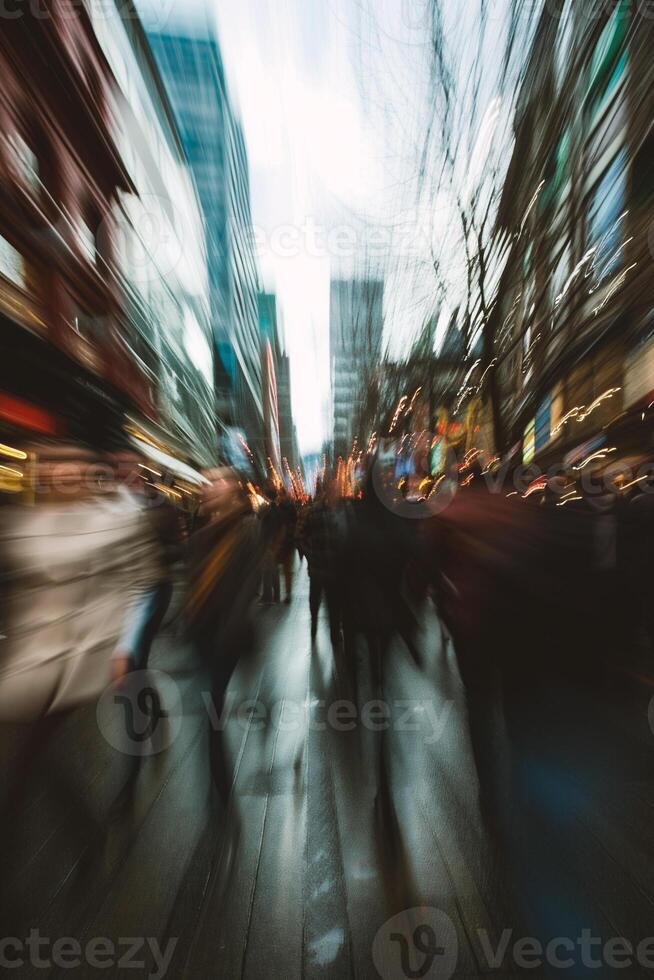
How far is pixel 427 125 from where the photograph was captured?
873cm

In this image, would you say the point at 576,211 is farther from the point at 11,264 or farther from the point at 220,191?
the point at 220,191

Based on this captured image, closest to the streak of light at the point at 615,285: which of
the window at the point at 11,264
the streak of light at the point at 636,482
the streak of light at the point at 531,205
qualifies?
the streak of light at the point at 531,205

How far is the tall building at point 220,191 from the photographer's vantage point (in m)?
30.7

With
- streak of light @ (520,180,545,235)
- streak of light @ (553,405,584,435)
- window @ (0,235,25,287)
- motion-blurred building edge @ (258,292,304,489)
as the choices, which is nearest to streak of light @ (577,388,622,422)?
streak of light @ (553,405,584,435)

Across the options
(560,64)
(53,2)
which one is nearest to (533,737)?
(560,64)

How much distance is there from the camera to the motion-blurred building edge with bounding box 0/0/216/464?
5402 millimetres

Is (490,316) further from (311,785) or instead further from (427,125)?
(311,785)

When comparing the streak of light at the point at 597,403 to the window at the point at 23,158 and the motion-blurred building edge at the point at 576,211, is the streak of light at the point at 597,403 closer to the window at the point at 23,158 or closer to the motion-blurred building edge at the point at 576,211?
the motion-blurred building edge at the point at 576,211

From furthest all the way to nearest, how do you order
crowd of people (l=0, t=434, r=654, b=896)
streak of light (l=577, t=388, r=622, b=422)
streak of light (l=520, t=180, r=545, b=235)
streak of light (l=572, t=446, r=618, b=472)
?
streak of light (l=577, t=388, r=622, b=422)
streak of light (l=520, t=180, r=545, b=235)
streak of light (l=572, t=446, r=618, b=472)
crowd of people (l=0, t=434, r=654, b=896)

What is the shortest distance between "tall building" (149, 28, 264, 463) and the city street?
24.1 metres

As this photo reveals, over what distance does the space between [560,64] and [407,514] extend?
22.2 ft

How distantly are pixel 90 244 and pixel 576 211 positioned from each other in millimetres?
8589

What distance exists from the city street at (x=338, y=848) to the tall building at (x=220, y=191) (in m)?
24.1

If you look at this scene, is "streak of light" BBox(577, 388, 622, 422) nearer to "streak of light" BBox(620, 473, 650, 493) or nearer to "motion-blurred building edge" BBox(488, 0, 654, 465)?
"motion-blurred building edge" BBox(488, 0, 654, 465)
